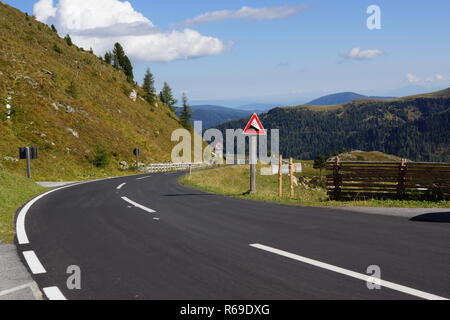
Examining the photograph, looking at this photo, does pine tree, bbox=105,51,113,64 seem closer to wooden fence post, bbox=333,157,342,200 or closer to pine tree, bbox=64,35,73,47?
pine tree, bbox=64,35,73,47

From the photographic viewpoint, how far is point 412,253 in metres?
6.26

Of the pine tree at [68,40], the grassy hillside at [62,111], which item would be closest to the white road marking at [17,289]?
the grassy hillside at [62,111]

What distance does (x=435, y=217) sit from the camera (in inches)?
378

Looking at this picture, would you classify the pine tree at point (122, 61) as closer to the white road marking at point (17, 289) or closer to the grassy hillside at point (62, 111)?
the grassy hillside at point (62, 111)


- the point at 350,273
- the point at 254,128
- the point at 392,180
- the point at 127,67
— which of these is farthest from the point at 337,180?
the point at 127,67

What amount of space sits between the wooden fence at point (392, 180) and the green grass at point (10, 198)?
10.7 m

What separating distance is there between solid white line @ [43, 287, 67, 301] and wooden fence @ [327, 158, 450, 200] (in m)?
11.5

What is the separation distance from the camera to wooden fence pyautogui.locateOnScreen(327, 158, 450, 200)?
1329 centimetres

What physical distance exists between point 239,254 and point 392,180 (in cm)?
955

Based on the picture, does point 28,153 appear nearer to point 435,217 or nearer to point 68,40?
point 435,217

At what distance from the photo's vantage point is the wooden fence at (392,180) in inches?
523

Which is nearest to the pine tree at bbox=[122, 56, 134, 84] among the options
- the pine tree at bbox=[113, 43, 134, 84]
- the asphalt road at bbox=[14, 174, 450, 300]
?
the pine tree at bbox=[113, 43, 134, 84]

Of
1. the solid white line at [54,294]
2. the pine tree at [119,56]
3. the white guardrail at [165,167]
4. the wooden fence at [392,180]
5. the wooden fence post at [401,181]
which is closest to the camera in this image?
the solid white line at [54,294]
